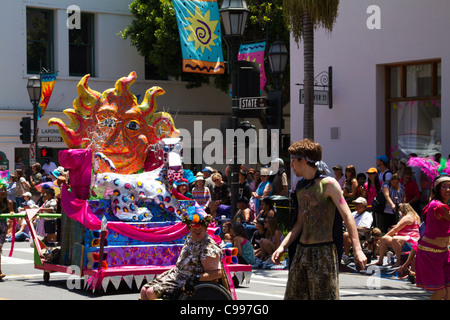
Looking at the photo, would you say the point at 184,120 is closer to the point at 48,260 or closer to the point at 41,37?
the point at 41,37

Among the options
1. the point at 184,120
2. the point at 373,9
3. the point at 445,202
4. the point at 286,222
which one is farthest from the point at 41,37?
the point at 445,202

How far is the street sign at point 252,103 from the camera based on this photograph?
1442 cm

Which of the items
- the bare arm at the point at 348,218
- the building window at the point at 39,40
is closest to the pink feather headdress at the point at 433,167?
the bare arm at the point at 348,218

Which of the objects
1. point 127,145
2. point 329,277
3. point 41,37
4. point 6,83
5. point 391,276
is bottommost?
point 391,276

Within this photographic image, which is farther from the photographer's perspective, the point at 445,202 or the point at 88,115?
the point at 88,115

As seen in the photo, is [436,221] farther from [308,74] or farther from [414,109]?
[414,109]

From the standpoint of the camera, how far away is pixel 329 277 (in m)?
6.78

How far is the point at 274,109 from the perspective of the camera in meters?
14.4

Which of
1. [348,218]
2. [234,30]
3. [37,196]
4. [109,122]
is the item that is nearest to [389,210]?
[234,30]

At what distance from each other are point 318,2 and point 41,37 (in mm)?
19050

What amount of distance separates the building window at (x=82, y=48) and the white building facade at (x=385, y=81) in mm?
15018

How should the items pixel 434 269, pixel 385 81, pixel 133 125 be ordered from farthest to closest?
pixel 385 81 < pixel 133 125 < pixel 434 269

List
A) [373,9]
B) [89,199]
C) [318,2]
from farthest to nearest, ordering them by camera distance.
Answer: [373,9] < [318,2] < [89,199]

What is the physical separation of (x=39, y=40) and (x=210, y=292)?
26073 mm
